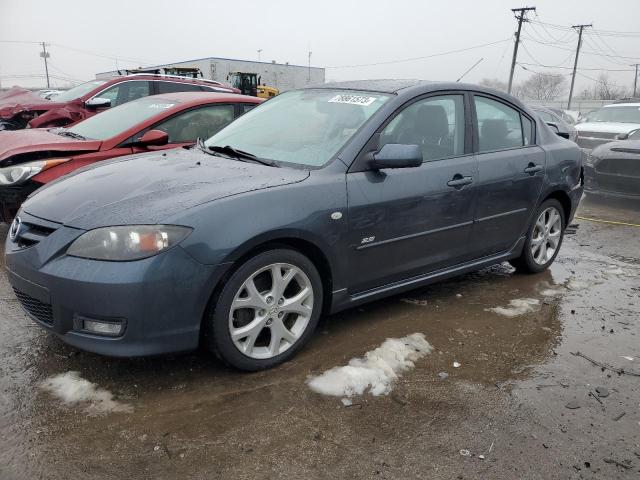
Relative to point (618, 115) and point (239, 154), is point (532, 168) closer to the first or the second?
point (239, 154)

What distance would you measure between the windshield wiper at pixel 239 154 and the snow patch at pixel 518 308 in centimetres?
204

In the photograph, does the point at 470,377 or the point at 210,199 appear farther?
the point at 470,377

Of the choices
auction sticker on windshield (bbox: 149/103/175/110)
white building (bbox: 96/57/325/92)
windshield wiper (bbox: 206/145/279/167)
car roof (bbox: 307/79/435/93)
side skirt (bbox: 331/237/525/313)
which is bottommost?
side skirt (bbox: 331/237/525/313)

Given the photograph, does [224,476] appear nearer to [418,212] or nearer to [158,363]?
[158,363]

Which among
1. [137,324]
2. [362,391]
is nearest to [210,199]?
[137,324]

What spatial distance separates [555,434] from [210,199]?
2037mm

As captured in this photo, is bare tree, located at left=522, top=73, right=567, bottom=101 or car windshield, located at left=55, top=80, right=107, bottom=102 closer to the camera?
car windshield, located at left=55, top=80, right=107, bottom=102

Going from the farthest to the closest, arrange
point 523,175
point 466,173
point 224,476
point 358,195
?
1. point 523,175
2. point 466,173
3. point 358,195
4. point 224,476

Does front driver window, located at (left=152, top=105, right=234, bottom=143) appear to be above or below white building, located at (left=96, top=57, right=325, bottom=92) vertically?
below

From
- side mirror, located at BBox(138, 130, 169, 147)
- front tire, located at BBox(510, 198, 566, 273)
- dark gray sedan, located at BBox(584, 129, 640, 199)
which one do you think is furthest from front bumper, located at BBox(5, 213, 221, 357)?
dark gray sedan, located at BBox(584, 129, 640, 199)

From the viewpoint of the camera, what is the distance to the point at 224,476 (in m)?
2.22

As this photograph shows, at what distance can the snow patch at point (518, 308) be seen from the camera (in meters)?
4.11

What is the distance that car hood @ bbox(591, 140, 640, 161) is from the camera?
832 centimetres

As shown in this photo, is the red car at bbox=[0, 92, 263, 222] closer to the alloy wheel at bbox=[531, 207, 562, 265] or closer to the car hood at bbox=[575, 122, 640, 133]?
the alloy wheel at bbox=[531, 207, 562, 265]
